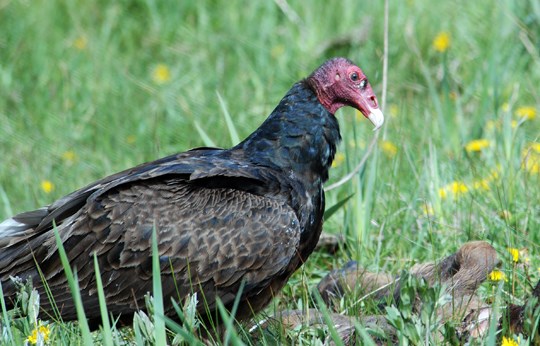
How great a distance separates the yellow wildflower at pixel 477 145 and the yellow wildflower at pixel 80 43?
10.2 feet

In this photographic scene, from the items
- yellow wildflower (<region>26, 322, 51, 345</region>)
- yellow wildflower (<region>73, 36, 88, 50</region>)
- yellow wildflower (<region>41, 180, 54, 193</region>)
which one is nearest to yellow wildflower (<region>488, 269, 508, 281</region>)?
yellow wildflower (<region>26, 322, 51, 345</region>)

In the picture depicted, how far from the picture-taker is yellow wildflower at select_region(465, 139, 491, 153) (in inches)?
215

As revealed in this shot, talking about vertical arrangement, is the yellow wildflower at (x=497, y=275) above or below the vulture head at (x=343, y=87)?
below

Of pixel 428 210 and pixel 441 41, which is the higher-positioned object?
pixel 441 41

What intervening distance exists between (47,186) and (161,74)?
5.52ft

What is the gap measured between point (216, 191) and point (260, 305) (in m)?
0.47

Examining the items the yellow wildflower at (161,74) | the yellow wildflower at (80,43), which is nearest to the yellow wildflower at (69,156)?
the yellow wildflower at (161,74)

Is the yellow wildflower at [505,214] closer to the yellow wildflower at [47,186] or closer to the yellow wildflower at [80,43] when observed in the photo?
the yellow wildflower at [47,186]

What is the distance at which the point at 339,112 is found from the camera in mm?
5664

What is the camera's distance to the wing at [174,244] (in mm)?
3807

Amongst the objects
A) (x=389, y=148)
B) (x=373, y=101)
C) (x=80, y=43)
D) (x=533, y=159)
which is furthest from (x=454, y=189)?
(x=80, y=43)

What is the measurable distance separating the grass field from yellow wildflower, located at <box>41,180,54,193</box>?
33mm

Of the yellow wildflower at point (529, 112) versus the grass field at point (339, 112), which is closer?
the grass field at point (339, 112)

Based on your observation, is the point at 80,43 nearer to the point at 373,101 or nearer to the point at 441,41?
the point at 441,41
